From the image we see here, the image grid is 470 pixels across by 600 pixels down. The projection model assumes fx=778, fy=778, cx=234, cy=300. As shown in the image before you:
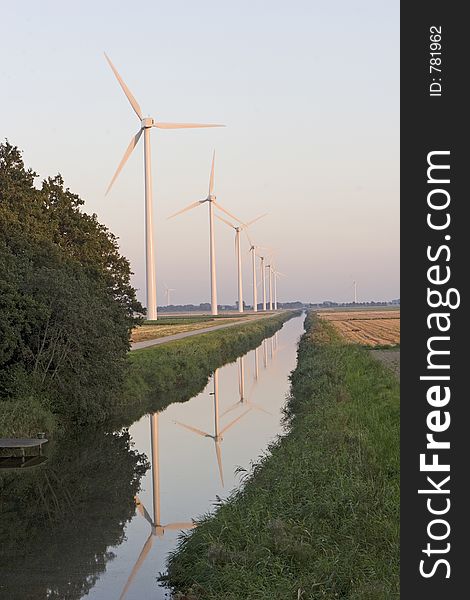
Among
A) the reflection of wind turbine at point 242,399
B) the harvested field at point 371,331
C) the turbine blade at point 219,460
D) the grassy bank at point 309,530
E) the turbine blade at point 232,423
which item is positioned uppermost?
the grassy bank at point 309,530

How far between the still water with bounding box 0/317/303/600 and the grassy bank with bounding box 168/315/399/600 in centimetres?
125

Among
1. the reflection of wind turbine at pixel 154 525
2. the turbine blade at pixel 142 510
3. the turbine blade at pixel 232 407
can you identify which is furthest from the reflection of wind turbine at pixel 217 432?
the turbine blade at pixel 142 510

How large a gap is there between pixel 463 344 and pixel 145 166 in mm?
49584

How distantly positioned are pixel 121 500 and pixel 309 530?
7.88 m

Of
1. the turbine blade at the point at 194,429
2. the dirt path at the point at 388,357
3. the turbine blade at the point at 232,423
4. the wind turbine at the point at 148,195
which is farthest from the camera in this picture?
the wind turbine at the point at 148,195

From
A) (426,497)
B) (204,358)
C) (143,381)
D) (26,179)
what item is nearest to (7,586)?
(426,497)

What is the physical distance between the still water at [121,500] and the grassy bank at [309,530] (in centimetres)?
125

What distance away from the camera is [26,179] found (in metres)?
39.1

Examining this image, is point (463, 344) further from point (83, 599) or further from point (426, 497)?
point (83, 599)

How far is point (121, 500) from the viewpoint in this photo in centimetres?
1830

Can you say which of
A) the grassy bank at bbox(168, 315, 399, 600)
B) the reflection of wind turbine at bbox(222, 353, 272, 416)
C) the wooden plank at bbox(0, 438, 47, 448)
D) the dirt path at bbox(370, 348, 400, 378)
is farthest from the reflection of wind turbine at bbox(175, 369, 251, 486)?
the dirt path at bbox(370, 348, 400, 378)

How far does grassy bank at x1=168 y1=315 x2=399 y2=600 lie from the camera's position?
980 centimetres

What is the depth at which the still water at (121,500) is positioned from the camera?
12680 millimetres

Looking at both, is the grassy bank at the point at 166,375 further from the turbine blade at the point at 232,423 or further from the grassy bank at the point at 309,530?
the grassy bank at the point at 309,530
